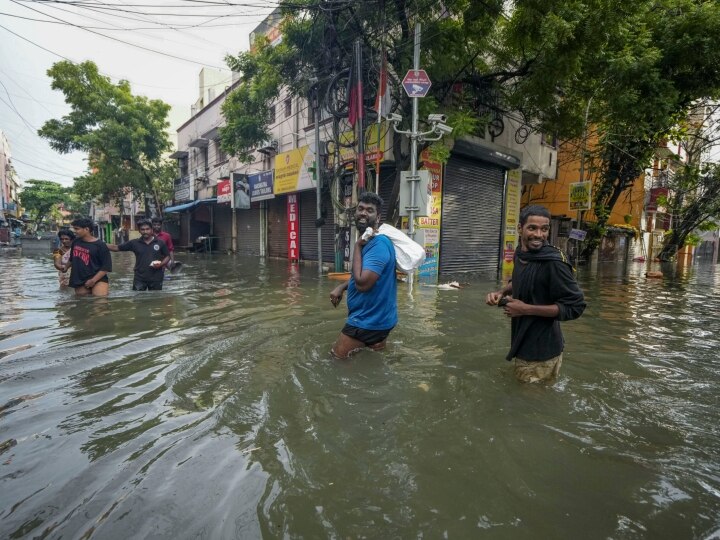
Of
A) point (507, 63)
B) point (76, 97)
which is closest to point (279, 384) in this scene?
point (507, 63)

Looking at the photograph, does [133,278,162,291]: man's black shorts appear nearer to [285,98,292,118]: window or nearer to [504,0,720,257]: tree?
[504,0,720,257]: tree

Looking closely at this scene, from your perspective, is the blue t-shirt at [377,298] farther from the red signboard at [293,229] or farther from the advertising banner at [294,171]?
the red signboard at [293,229]

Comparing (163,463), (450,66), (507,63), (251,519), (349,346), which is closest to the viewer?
(251,519)

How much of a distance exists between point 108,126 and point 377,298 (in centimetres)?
2285

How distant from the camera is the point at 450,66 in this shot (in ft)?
32.6

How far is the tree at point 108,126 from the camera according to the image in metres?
20.5

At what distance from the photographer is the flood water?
1.79 metres

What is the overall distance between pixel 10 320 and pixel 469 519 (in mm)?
6514

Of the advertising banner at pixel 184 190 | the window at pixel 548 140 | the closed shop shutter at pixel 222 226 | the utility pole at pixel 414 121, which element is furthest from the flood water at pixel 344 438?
the advertising banner at pixel 184 190

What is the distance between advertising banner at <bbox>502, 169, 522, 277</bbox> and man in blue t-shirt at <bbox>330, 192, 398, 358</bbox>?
39.9 ft

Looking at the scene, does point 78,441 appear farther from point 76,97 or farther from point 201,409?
point 76,97

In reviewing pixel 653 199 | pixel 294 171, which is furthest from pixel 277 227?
pixel 653 199

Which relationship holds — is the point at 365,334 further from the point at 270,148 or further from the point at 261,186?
the point at 270,148

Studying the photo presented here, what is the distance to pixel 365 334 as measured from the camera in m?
3.57
